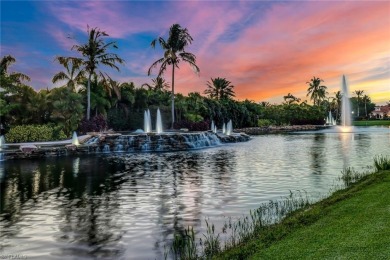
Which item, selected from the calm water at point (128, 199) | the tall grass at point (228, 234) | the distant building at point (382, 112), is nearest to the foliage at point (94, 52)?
the calm water at point (128, 199)

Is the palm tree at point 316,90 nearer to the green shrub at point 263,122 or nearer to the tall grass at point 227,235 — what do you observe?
the green shrub at point 263,122

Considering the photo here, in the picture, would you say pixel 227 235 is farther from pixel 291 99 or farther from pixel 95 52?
pixel 291 99

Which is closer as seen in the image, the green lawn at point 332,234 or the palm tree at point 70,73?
the green lawn at point 332,234

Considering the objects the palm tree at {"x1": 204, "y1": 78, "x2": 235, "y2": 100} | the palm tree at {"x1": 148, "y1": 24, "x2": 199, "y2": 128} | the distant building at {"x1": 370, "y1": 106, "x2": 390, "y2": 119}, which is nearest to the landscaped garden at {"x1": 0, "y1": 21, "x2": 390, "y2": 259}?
the palm tree at {"x1": 148, "y1": 24, "x2": 199, "y2": 128}

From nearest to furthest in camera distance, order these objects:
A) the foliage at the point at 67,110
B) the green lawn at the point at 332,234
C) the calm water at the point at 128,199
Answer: the green lawn at the point at 332,234 < the calm water at the point at 128,199 < the foliage at the point at 67,110

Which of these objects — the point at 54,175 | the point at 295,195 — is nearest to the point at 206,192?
the point at 295,195

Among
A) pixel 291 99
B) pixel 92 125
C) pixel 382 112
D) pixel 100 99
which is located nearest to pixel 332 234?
pixel 92 125

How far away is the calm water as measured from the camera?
6.99 m

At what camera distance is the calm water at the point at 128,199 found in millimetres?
6988

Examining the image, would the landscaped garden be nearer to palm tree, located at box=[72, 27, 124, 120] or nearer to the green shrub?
palm tree, located at box=[72, 27, 124, 120]

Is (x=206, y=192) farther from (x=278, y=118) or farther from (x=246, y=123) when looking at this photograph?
(x=278, y=118)

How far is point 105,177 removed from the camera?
49.1ft

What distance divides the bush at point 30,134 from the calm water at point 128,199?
11.4 meters

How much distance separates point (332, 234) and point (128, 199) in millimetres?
6673
